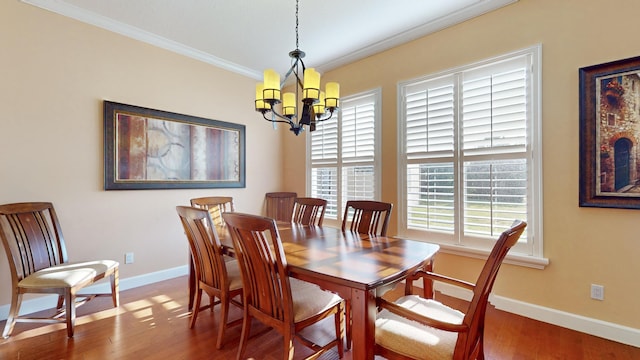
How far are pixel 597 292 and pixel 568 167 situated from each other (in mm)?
1013

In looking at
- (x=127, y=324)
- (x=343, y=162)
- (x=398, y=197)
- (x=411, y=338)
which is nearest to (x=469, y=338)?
(x=411, y=338)

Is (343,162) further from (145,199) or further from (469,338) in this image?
(469,338)

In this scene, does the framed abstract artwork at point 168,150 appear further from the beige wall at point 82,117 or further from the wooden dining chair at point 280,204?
the wooden dining chair at point 280,204

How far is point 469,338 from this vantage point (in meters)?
1.25

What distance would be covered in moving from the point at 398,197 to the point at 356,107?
1.37 m

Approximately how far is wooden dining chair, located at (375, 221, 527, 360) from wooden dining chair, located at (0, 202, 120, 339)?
2358 millimetres

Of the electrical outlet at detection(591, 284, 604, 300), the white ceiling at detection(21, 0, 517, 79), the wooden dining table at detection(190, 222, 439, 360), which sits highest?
the white ceiling at detection(21, 0, 517, 79)

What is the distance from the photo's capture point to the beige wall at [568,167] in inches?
83.0

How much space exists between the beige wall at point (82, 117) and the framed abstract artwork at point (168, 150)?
10 cm

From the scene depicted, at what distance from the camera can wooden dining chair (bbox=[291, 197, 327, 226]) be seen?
305cm

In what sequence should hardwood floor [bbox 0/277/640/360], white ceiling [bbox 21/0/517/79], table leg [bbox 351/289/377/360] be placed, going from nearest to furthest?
table leg [bbox 351/289/377/360], hardwood floor [bbox 0/277/640/360], white ceiling [bbox 21/0/517/79]

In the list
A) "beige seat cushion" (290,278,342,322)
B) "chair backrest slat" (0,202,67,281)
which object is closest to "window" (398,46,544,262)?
"beige seat cushion" (290,278,342,322)

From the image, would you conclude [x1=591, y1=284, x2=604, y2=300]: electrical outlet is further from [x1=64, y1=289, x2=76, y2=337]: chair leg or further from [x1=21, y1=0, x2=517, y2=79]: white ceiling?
[x1=64, y1=289, x2=76, y2=337]: chair leg

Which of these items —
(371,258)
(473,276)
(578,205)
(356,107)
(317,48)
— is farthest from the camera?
(356,107)
